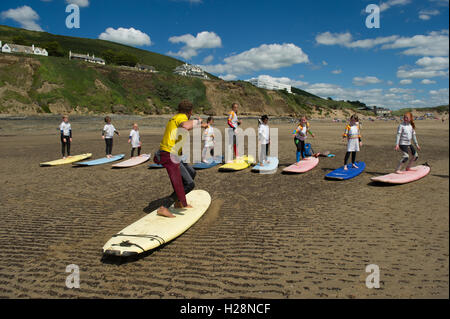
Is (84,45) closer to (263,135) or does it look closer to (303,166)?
(263,135)

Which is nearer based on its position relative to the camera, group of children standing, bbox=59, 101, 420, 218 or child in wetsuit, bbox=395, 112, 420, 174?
group of children standing, bbox=59, 101, 420, 218

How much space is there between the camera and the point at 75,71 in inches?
1834

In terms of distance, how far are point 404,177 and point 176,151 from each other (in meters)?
6.98

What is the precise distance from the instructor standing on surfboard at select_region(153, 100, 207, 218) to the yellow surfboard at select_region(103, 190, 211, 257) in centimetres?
32

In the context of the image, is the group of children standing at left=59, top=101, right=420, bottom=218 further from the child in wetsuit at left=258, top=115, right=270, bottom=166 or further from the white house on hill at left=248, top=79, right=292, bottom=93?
the white house on hill at left=248, top=79, right=292, bottom=93

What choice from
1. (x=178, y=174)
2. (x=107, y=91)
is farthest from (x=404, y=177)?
(x=107, y=91)

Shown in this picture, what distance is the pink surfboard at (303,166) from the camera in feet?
32.5

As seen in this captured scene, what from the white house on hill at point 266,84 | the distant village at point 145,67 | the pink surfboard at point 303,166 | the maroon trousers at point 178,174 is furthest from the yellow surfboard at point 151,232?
the white house on hill at point 266,84

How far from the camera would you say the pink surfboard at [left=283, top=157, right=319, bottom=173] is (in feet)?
32.5

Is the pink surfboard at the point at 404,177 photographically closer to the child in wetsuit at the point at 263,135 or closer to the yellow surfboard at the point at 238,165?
the child in wetsuit at the point at 263,135

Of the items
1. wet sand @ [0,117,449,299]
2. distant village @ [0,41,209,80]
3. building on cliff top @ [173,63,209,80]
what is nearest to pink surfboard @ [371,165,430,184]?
wet sand @ [0,117,449,299]
